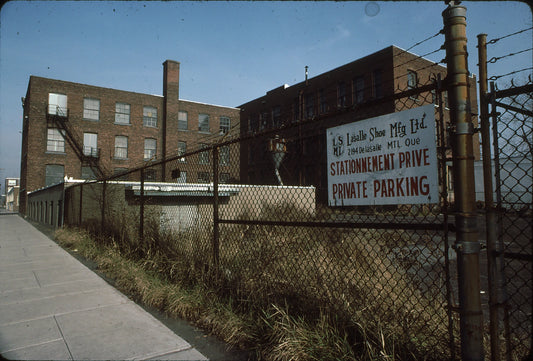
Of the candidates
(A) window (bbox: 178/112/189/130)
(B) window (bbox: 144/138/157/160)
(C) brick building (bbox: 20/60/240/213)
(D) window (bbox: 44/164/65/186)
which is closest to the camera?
(C) brick building (bbox: 20/60/240/213)

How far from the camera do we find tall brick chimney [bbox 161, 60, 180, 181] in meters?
34.4

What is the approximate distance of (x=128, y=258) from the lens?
20.9 ft

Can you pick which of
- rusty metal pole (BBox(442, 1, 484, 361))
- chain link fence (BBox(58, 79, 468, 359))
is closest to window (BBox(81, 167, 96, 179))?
chain link fence (BBox(58, 79, 468, 359))

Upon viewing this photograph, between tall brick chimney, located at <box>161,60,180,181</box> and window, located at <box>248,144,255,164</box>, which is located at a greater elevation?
tall brick chimney, located at <box>161,60,180,181</box>

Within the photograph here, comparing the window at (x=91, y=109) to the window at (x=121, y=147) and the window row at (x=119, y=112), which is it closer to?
the window row at (x=119, y=112)

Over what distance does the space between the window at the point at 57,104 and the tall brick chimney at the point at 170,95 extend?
883cm

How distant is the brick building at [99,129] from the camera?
2844 centimetres

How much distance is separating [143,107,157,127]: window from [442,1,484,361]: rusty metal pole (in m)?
34.8

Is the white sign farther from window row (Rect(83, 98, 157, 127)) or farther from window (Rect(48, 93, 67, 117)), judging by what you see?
window row (Rect(83, 98, 157, 127))

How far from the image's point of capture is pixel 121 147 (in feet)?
106

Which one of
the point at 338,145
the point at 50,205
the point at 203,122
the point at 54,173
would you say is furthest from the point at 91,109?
the point at 338,145

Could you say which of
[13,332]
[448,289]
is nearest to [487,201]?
[448,289]

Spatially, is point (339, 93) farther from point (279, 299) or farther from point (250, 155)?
point (279, 299)

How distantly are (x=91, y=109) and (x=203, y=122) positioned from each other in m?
11.4
